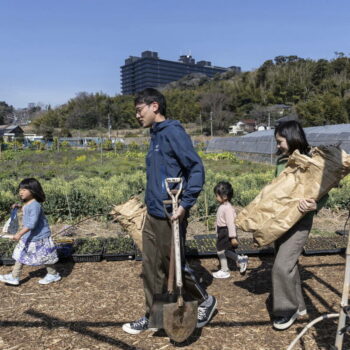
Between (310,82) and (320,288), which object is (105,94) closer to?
(310,82)

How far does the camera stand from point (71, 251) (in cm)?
440

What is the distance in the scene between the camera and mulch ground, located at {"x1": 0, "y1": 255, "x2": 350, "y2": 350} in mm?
2561

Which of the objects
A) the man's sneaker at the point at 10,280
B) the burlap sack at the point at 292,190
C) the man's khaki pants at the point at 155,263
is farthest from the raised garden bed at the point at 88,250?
the burlap sack at the point at 292,190

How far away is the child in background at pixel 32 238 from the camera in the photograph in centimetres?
355

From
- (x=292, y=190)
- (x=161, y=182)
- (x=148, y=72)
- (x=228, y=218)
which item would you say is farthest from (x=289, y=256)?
(x=148, y=72)

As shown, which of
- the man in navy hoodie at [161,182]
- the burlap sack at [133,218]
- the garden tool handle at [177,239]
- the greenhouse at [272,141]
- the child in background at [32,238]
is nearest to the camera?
the garden tool handle at [177,239]

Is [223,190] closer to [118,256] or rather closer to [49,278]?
[118,256]

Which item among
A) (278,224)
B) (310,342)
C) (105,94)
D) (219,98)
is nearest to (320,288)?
(310,342)

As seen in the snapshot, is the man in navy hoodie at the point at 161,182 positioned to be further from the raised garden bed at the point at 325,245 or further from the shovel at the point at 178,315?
the raised garden bed at the point at 325,245

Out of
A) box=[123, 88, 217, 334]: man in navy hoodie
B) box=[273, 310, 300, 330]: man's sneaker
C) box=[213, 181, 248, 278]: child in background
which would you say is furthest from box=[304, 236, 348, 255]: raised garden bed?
box=[123, 88, 217, 334]: man in navy hoodie

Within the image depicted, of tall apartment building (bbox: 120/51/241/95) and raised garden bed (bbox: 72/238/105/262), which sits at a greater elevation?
tall apartment building (bbox: 120/51/241/95)

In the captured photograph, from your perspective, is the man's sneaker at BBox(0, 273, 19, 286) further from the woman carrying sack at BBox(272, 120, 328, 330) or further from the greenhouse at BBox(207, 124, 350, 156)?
the greenhouse at BBox(207, 124, 350, 156)

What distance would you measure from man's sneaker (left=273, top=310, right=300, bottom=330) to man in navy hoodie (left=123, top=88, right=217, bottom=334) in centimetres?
57

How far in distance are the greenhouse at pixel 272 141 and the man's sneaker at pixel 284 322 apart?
10.2 meters
